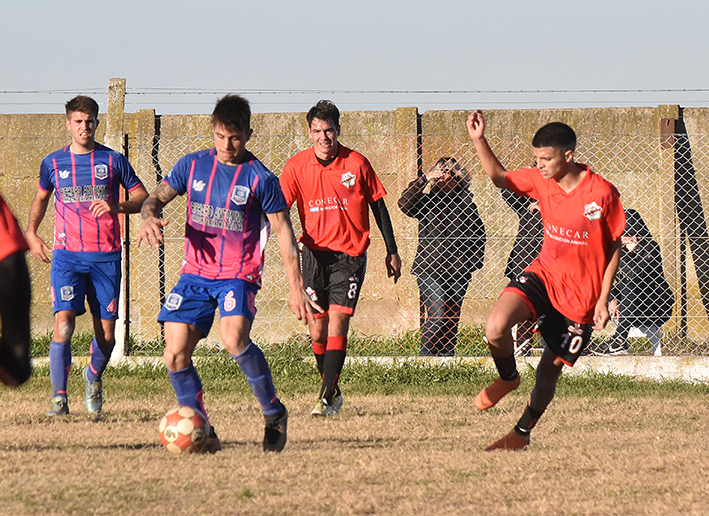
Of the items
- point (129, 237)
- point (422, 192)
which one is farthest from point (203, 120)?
point (422, 192)

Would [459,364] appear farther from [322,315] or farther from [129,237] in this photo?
[129,237]

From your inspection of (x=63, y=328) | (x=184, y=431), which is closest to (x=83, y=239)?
(x=63, y=328)

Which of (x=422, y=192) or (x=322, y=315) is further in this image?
(x=422, y=192)

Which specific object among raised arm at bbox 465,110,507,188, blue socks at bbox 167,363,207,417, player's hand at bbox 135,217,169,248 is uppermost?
raised arm at bbox 465,110,507,188

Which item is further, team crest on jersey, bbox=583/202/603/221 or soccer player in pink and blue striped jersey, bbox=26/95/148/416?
soccer player in pink and blue striped jersey, bbox=26/95/148/416

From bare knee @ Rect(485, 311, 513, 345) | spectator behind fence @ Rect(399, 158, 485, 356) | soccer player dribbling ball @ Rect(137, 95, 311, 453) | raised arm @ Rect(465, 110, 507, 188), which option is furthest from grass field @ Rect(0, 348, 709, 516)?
raised arm @ Rect(465, 110, 507, 188)

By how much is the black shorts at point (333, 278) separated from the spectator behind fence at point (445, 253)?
2.06 m

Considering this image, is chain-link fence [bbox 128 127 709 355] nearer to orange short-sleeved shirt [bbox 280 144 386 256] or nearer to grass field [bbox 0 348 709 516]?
grass field [bbox 0 348 709 516]

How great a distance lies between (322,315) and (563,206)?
8.14 feet

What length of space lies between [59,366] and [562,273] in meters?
3.69

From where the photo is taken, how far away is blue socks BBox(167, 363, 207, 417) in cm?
538

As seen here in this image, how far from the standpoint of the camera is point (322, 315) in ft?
24.7

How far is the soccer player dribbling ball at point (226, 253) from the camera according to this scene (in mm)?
5281

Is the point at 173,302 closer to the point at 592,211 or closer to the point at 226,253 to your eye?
the point at 226,253
